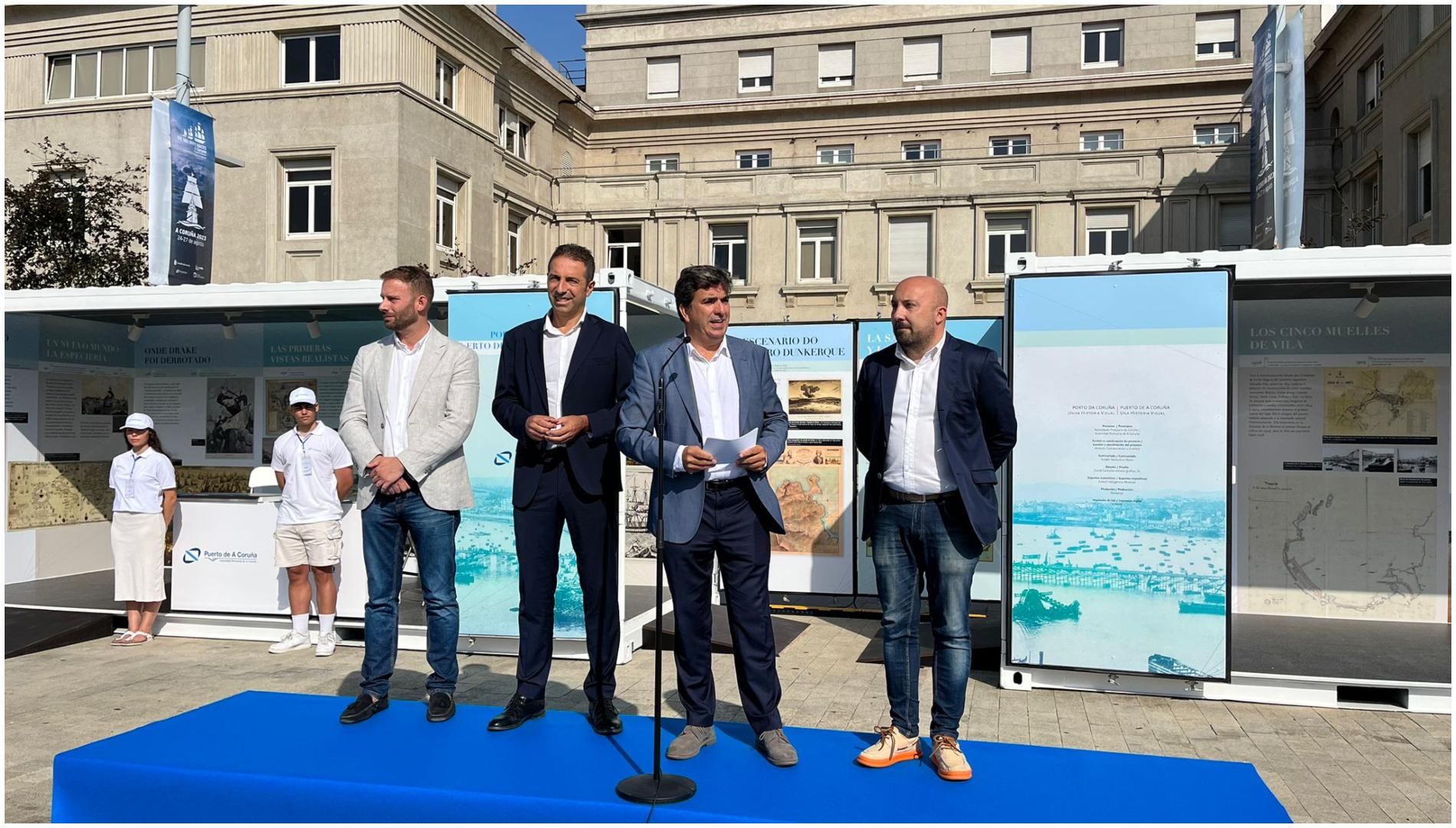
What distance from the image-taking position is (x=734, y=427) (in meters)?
4.03

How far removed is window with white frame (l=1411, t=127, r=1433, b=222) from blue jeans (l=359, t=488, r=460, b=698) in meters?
20.7

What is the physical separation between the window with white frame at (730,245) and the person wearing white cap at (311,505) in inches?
814

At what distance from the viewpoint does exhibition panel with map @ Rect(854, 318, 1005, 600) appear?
8812 millimetres

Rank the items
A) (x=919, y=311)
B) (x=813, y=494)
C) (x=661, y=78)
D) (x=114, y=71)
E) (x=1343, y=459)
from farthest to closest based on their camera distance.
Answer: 1. (x=661, y=78)
2. (x=114, y=71)
3. (x=813, y=494)
4. (x=1343, y=459)
5. (x=919, y=311)

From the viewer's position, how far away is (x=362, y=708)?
4363mm

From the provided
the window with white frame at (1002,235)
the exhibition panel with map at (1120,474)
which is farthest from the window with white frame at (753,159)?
the exhibition panel with map at (1120,474)

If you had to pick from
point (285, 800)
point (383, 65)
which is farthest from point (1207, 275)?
point (383, 65)

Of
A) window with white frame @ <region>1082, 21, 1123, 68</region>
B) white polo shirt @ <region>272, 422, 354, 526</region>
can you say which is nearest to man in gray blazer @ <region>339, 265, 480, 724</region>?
white polo shirt @ <region>272, 422, 354, 526</region>

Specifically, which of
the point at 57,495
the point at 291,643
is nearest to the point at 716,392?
the point at 291,643

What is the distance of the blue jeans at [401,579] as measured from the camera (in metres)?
4.36

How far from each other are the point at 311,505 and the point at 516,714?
4.32 metres

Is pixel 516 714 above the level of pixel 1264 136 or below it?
below

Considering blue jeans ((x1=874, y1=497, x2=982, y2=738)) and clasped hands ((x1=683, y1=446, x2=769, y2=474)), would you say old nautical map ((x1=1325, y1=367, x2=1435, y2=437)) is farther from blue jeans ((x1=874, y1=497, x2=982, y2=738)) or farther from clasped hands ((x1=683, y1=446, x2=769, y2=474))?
clasped hands ((x1=683, y1=446, x2=769, y2=474))

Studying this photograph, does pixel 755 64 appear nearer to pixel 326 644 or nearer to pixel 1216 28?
pixel 1216 28
